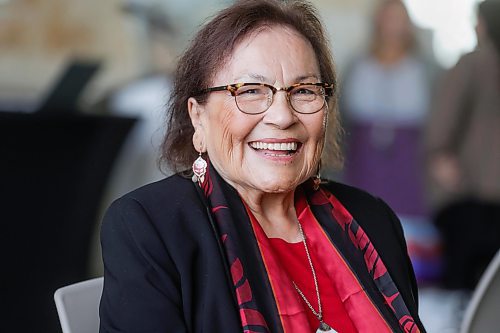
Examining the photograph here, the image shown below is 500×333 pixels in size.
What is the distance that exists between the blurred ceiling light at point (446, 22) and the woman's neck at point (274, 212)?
252 cm

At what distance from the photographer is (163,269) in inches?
71.3

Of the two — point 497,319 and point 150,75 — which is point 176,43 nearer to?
point 150,75

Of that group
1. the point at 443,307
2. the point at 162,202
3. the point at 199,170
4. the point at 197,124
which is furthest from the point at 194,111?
the point at 443,307

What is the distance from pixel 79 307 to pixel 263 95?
60 centimetres

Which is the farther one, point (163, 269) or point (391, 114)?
point (391, 114)

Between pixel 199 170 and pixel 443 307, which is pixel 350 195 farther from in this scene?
pixel 443 307

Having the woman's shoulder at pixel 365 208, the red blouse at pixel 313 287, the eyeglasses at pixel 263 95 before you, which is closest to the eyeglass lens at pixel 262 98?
the eyeglasses at pixel 263 95

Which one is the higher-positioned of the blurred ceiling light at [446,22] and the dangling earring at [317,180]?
the blurred ceiling light at [446,22]

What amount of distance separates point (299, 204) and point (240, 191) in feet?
0.65

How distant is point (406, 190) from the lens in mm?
4559

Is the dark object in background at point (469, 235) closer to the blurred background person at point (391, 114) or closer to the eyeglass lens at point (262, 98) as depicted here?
the blurred background person at point (391, 114)

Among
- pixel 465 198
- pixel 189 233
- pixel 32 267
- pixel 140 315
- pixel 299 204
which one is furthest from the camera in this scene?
pixel 465 198

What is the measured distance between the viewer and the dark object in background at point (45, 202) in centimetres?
410

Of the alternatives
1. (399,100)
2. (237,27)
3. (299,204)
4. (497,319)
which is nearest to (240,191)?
(299,204)
